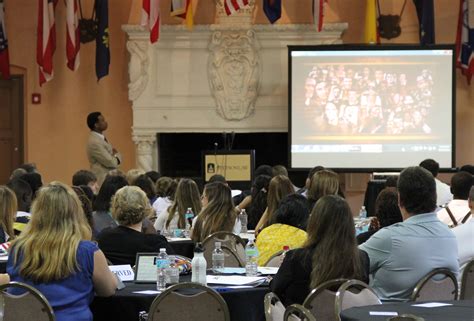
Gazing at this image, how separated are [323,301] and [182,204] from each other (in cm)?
439

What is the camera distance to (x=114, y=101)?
14.9 metres

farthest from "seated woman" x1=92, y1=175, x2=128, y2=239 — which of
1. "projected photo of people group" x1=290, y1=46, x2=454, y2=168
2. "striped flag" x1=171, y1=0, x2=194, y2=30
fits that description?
"striped flag" x1=171, y1=0, x2=194, y2=30

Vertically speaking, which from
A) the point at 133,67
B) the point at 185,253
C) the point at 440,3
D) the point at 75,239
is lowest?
the point at 185,253

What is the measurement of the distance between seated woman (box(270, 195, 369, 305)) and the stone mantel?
960cm

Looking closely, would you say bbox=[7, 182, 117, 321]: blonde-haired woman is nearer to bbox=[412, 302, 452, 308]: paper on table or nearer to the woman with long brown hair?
bbox=[412, 302, 452, 308]: paper on table

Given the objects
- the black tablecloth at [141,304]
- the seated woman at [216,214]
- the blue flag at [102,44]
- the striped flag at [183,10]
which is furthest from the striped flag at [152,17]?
the black tablecloth at [141,304]

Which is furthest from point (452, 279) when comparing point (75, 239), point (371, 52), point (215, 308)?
point (371, 52)

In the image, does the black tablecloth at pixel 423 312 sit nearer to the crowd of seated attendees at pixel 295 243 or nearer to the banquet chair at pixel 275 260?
the crowd of seated attendees at pixel 295 243

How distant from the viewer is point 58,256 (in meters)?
4.86

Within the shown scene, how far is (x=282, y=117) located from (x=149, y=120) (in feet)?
6.29

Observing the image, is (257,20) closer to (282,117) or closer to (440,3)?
(282,117)

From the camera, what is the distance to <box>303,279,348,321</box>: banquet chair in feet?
14.4

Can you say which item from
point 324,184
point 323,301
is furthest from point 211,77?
point 323,301

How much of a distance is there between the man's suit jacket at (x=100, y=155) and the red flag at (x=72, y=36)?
176 cm
